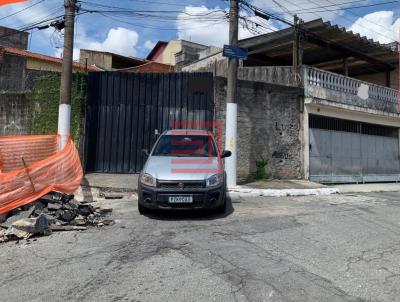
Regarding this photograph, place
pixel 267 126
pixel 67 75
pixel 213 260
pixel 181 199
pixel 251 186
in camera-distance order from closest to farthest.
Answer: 1. pixel 213 260
2. pixel 181 199
3. pixel 67 75
4. pixel 251 186
5. pixel 267 126

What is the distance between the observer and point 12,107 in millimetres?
13594

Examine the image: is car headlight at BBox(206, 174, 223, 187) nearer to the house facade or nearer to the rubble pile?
the rubble pile

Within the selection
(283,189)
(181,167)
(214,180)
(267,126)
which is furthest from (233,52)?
(214,180)

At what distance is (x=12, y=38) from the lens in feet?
92.6

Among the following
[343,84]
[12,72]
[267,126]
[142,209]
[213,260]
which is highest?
[12,72]

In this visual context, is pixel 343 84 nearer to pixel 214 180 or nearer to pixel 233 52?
pixel 233 52

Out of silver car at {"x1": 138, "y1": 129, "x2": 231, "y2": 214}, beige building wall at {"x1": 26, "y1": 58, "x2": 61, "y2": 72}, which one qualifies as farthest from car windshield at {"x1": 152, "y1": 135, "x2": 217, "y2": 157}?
beige building wall at {"x1": 26, "y1": 58, "x2": 61, "y2": 72}

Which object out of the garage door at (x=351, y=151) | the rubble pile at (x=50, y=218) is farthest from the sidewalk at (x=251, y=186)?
the rubble pile at (x=50, y=218)

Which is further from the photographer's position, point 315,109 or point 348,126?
point 348,126

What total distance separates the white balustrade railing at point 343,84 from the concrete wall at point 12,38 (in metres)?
22.9

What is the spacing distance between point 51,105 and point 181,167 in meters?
7.17

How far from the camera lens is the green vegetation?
12.9 m

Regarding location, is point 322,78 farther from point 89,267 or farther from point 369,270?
point 89,267

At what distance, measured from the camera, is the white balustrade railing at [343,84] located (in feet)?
47.4
